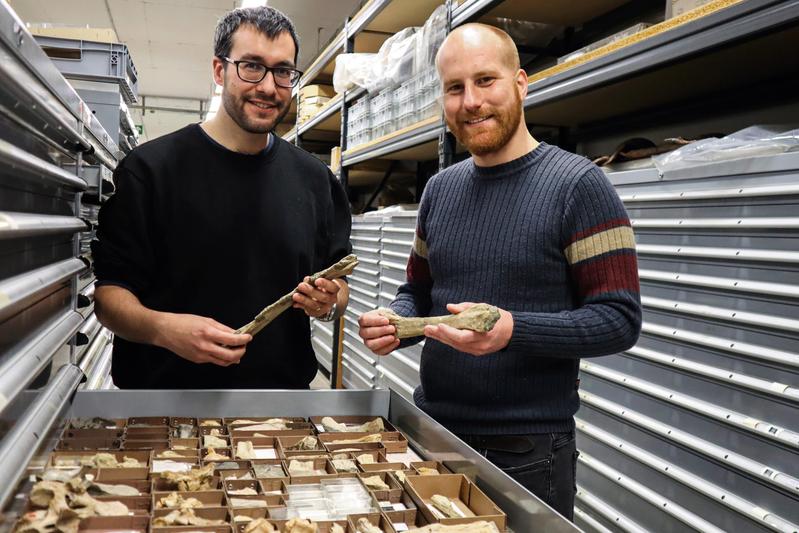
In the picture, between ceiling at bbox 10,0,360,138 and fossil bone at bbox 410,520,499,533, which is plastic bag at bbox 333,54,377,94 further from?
fossil bone at bbox 410,520,499,533

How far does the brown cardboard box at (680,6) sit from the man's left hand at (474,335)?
3.58ft

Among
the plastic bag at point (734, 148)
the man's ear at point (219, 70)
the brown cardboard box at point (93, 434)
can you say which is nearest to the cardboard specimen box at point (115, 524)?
the brown cardboard box at point (93, 434)

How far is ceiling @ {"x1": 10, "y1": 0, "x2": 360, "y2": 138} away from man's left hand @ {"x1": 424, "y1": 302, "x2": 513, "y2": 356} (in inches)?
235

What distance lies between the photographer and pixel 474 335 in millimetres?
1220

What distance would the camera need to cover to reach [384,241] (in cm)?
412

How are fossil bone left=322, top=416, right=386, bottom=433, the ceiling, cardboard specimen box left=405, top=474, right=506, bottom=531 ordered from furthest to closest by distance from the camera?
1. the ceiling
2. fossil bone left=322, top=416, right=386, bottom=433
3. cardboard specimen box left=405, top=474, right=506, bottom=531

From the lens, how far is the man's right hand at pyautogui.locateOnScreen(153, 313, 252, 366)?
1.38 m

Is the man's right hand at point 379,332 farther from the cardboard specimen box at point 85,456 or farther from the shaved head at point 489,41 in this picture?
the shaved head at point 489,41

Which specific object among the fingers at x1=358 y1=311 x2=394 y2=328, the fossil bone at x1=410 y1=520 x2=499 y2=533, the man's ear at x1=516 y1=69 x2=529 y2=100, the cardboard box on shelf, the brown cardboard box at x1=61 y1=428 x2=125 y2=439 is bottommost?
the brown cardboard box at x1=61 y1=428 x2=125 y2=439

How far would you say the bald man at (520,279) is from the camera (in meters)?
1.32

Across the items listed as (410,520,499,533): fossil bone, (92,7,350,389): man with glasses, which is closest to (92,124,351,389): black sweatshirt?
(92,7,350,389): man with glasses

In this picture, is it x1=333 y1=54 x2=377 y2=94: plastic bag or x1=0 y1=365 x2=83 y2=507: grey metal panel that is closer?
x1=0 y1=365 x2=83 y2=507: grey metal panel

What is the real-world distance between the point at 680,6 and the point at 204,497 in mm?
1725

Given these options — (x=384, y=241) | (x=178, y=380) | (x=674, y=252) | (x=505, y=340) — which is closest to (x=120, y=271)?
(x=178, y=380)
